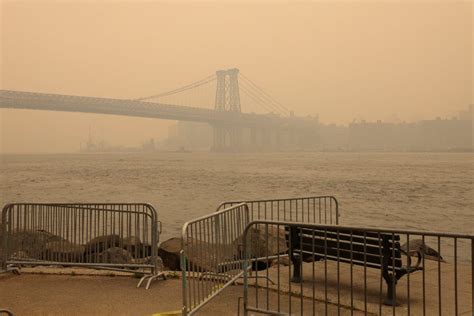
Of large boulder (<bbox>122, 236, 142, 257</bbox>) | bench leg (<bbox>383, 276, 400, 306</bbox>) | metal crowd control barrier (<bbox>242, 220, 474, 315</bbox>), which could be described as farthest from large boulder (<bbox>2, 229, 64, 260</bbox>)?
bench leg (<bbox>383, 276, 400, 306</bbox>)

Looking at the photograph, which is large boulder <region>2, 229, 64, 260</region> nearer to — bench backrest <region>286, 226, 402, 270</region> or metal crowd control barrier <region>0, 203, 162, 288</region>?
metal crowd control barrier <region>0, 203, 162, 288</region>

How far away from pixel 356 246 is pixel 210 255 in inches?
62.9

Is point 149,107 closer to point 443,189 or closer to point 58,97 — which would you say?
point 58,97

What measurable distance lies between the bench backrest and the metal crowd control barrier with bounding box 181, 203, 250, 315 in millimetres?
709

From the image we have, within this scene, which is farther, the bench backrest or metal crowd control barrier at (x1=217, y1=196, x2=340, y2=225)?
metal crowd control barrier at (x1=217, y1=196, x2=340, y2=225)

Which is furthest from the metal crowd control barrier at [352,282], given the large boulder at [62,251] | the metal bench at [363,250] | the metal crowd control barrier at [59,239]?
the large boulder at [62,251]

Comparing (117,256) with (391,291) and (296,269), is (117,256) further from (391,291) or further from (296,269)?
(391,291)

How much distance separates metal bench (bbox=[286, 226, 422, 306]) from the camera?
4695mm

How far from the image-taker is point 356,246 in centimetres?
524

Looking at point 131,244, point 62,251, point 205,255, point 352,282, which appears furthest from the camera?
point 131,244

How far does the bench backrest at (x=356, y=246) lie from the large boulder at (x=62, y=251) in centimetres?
351

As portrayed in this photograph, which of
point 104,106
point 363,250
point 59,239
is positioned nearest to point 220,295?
point 363,250

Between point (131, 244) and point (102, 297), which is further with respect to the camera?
point (131, 244)

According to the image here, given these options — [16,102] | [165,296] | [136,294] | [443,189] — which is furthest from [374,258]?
[16,102]
